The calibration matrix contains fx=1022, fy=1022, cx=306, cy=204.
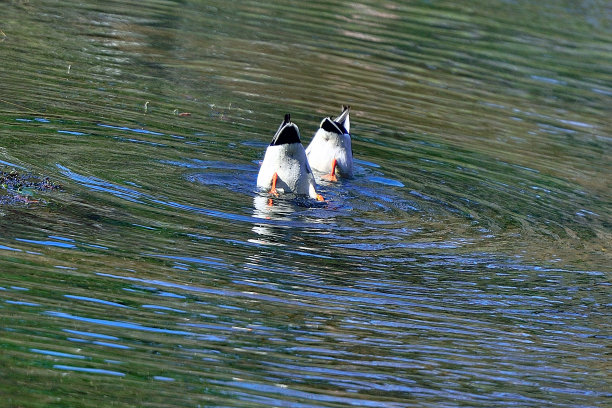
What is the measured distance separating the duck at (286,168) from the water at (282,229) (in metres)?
0.29

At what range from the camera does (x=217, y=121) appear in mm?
13336

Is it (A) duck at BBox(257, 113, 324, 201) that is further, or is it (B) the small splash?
(B) the small splash

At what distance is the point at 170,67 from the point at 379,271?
813 centimetres

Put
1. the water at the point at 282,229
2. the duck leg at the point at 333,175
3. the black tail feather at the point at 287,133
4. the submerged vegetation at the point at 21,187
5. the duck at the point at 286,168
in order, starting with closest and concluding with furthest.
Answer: the water at the point at 282,229
the submerged vegetation at the point at 21,187
the black tail feather at the point at 287,133
the duck at the point at 286,168
the duck leg at the point at 333,175

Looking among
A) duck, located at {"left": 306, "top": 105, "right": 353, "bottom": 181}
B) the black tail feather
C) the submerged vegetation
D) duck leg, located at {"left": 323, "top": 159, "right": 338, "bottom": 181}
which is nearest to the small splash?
duck, located at {"left": 306, "top": 105, "right": 353, "bottom": 181}

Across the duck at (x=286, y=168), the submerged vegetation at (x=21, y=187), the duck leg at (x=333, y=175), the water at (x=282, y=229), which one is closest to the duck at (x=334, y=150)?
the duck leg at (x=333, y=175)

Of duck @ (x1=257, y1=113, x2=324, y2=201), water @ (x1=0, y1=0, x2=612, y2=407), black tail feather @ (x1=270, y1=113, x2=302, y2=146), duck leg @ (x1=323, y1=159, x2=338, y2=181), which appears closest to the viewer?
water @ (x1=0, y1=0, x2=612, y2=407)

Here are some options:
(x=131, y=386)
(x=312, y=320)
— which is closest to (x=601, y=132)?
(x=312, y=320)

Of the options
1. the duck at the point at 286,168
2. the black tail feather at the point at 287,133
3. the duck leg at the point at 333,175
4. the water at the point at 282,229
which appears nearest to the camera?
the water at the point at 282,229

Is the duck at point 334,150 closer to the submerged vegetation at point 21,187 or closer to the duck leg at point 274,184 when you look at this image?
the duck leg at point 274,184

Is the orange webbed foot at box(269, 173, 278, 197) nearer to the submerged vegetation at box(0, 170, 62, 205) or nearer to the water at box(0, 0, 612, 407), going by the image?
the water at box(0, 0, 612, 407)

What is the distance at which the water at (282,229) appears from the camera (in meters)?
6.57

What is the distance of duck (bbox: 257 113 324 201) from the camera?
424 inches

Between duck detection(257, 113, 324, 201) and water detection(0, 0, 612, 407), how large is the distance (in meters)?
0.29
